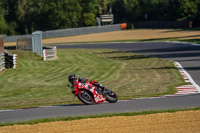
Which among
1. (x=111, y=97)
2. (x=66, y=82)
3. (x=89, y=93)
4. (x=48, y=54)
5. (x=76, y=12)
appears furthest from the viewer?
(x=76, y=12)

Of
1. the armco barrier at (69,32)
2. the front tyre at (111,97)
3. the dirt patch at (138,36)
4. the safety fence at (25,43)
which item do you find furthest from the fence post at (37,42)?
the armco barrier at (69,32)

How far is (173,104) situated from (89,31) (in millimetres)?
63694

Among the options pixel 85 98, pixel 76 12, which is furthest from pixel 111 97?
pixel 76 12

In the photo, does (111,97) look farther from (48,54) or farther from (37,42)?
(37,42)

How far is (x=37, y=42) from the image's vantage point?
38.0m

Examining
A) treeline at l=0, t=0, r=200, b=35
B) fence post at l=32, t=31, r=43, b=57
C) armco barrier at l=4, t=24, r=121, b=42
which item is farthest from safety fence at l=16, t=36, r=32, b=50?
treeline at l=0, t=0, r=200, b=35

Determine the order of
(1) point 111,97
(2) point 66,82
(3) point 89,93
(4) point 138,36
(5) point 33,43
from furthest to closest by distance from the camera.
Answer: (4) point 138,36 < (5) point 33,43 < (2) point 66,82 < (1) point 111,97 < (3) point 89,93

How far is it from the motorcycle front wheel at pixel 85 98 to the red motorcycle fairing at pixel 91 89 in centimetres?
14

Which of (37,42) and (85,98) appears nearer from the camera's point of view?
(85,98)

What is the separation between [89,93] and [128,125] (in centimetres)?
354

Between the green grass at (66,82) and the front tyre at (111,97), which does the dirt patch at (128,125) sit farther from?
the green grass at (66,82)

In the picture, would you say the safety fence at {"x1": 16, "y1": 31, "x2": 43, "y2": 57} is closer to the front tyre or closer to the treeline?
the front tyre

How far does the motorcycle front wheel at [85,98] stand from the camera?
1351 centimetres

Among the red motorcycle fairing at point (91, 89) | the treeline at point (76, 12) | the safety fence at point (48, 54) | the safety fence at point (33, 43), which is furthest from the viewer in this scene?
the treeline at point (76, 12)
